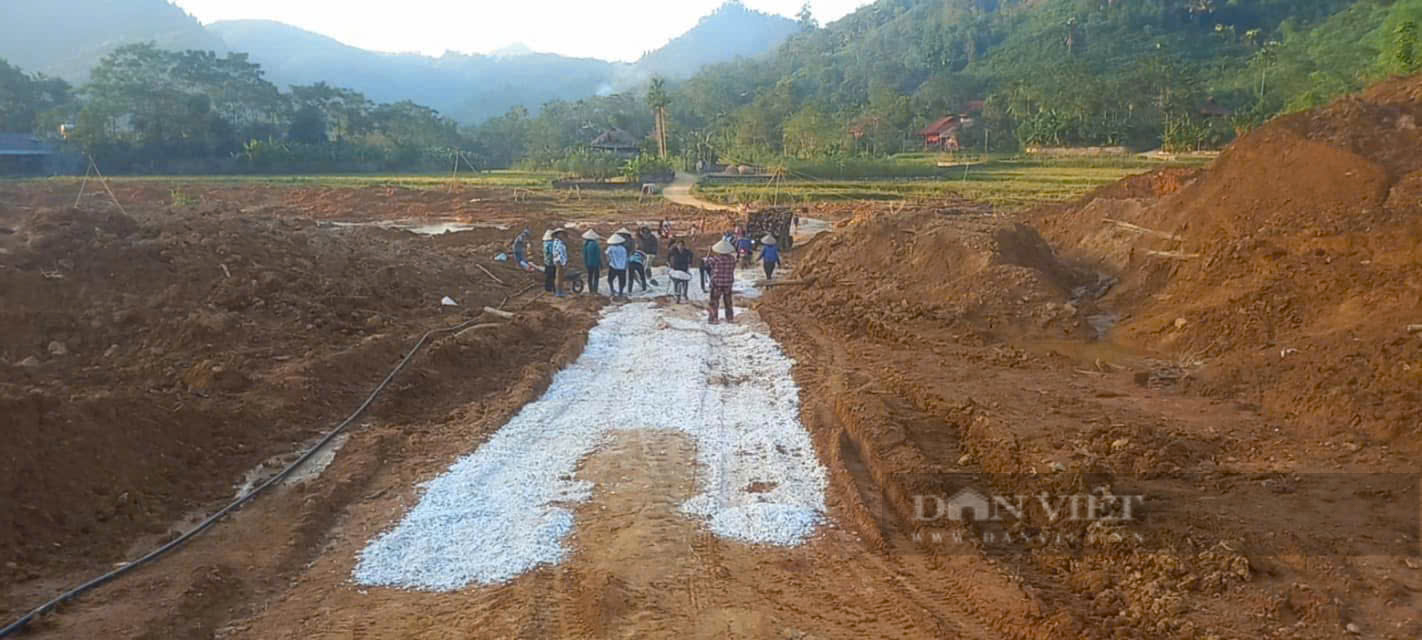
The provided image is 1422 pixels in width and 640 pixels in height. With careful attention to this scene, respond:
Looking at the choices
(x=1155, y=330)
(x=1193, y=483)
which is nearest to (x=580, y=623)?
(x=1193, y=483)

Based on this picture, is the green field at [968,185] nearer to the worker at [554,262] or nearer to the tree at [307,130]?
the worker at [554,262]

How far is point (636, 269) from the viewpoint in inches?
674

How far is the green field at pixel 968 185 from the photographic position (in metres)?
33.3

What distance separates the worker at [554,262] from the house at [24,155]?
1721 inches

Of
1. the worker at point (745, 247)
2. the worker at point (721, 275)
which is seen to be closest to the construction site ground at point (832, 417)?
the worker at point (721, 275)

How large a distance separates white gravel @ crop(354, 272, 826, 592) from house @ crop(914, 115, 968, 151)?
50373 mm

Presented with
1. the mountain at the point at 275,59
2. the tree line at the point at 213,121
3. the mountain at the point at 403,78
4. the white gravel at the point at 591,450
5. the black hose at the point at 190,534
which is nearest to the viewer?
the black hose at the point at 190,534

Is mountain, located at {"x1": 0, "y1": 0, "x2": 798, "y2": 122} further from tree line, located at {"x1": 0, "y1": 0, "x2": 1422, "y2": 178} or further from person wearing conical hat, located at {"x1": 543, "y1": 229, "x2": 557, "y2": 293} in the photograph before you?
person wearing conical hat, located at {"x1": 543, "y1": 229, "x2": 557, "y2": 293}

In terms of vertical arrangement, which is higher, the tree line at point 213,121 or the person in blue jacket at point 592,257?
the tree line at point 213,121

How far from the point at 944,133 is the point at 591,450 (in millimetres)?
58234

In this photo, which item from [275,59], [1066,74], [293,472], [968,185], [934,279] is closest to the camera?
→ [293,472]

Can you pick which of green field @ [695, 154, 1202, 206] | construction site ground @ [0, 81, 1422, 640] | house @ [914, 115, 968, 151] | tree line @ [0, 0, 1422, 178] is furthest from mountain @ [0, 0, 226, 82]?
construction site ground @ [0, 81, 1422, 640]

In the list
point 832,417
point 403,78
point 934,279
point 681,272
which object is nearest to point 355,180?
point 681,272

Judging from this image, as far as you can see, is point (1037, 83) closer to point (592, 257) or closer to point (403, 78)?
point (592, 257)
